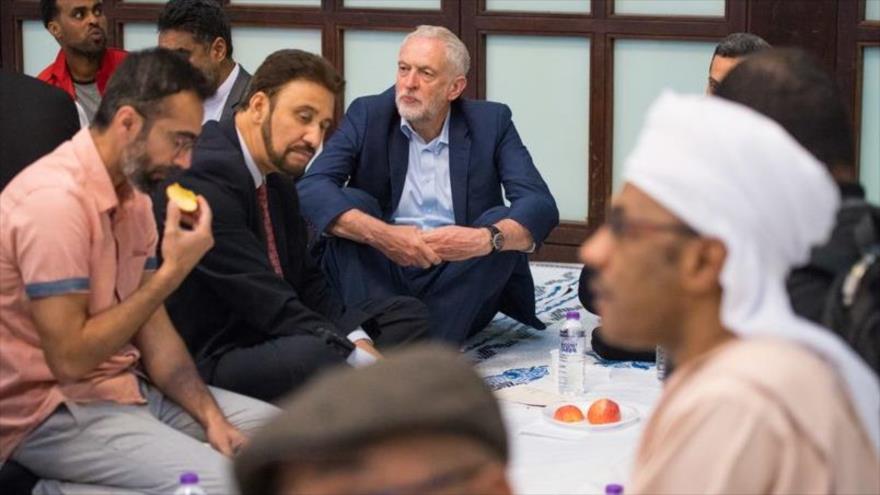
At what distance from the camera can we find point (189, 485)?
302 centimetres

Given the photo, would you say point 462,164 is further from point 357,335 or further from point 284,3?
point 284,3

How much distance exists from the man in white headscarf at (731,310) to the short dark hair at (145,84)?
1589mm

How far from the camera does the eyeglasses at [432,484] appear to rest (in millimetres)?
1142

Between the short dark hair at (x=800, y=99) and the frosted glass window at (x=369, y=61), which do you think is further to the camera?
the frosted glass window at (x=369, y=61)

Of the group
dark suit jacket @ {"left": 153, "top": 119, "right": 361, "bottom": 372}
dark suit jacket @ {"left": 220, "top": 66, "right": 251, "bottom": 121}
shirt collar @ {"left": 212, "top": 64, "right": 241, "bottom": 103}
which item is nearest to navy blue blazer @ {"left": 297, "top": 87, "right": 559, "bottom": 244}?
dark suit jacket @ {"left": 220, "top": 66, "right": 251, "bottom": 121}

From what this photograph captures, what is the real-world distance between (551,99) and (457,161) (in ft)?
4.43

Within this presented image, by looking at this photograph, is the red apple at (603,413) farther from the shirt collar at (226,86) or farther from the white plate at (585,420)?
the shirt collar at (226,86)

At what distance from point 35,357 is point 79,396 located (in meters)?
0.12

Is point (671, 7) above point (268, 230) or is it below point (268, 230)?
above

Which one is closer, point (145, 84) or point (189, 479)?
point (189, 479)

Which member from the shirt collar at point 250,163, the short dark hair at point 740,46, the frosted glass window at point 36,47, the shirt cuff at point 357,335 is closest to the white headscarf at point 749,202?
the shirt collar at point 250,163

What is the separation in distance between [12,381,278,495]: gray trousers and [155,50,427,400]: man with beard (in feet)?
1.86

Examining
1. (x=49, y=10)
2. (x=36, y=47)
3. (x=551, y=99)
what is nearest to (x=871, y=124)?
(x=551, y=99)

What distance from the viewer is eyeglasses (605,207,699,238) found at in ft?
6.01
